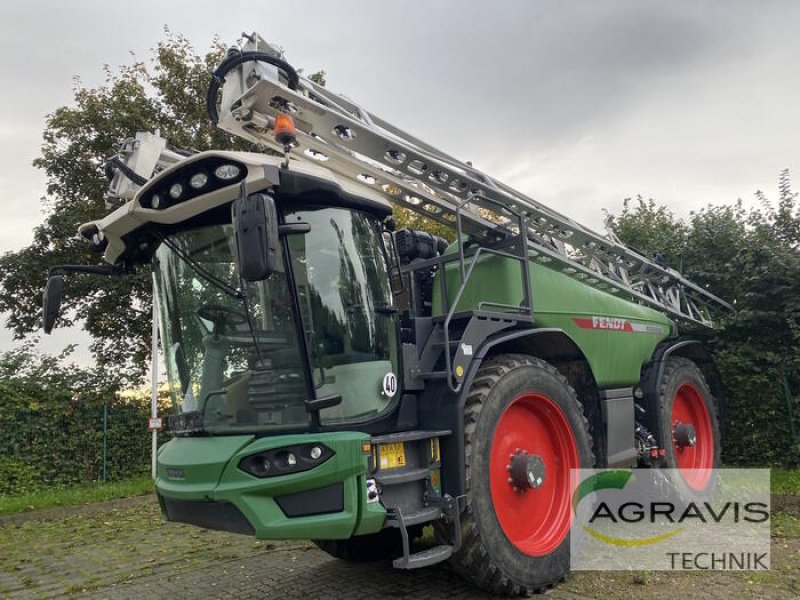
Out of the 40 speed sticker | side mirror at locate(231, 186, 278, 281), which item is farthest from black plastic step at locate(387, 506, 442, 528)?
side mirror at locate(231, 186, 278, 281)

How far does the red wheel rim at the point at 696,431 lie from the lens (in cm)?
699

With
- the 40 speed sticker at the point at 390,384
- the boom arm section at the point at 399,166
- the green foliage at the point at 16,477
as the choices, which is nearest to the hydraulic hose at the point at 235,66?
the boom arm section at the point at 399,166

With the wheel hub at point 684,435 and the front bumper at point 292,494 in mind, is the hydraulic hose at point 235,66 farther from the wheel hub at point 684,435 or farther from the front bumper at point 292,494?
the wheel hub at point 684,435

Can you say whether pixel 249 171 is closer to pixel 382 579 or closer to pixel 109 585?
pixel 382 579

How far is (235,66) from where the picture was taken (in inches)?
168

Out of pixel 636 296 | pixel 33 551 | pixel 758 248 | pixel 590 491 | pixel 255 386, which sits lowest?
pixel 33 551

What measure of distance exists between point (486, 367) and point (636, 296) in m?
3.05

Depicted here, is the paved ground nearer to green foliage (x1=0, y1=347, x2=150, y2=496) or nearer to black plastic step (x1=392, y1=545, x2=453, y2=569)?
black plastic step (x1=392, y1=545, x2=453, y2=569)

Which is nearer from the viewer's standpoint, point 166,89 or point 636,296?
point 636,296

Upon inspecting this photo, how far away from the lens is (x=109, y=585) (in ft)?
17.0

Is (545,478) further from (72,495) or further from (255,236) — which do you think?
(72,495)

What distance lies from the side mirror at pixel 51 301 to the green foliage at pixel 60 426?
23.0 ft

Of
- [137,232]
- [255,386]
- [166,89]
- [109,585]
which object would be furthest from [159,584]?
[166,89]

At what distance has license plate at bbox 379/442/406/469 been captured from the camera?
12.4 ft
